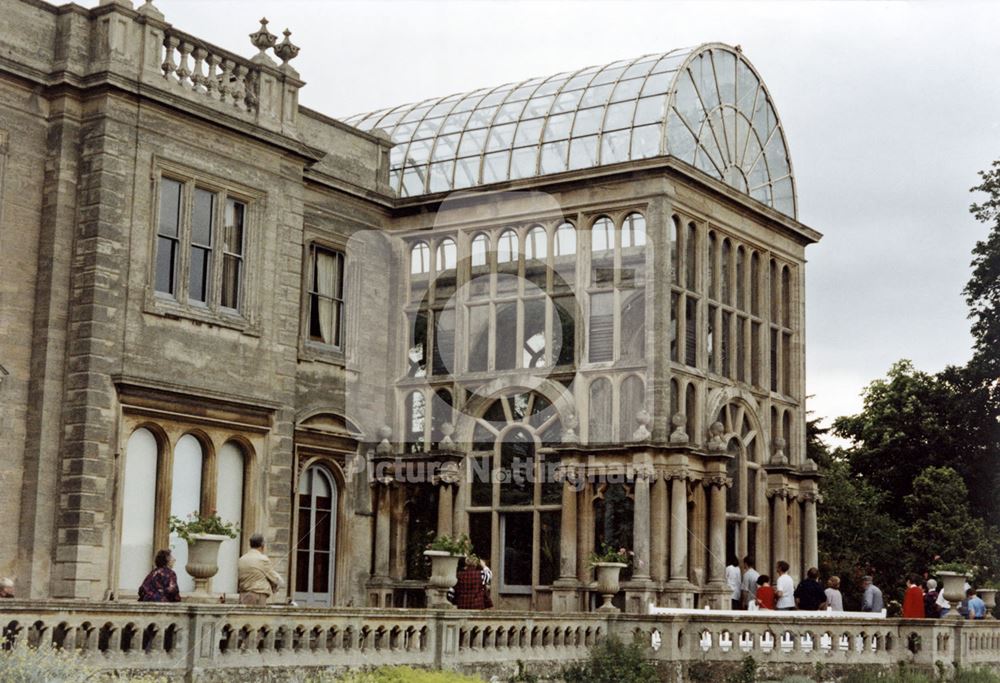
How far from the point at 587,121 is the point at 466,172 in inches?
112

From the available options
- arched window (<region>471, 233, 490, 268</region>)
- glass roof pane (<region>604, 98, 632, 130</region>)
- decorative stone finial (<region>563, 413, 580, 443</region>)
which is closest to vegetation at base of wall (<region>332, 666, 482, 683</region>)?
decorative stone finial (<region>563, 413, 580, 443</region>)

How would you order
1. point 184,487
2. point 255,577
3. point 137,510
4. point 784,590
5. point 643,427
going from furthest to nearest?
point 643,427, point 784,590, point 184,487, point 137,510, point 255,577

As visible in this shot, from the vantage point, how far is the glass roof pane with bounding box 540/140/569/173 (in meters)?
30.1

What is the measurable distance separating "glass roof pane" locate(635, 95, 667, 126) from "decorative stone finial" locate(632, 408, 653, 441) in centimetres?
579

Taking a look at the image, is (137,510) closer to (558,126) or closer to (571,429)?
(571,429)

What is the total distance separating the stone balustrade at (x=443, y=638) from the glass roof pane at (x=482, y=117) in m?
12.2

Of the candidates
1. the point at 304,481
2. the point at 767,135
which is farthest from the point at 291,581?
the point at 767,135

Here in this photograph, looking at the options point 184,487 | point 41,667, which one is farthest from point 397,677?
point 184,487

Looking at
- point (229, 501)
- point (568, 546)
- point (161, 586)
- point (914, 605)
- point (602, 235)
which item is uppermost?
point (602, 235)

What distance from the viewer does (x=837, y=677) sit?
24969 mm

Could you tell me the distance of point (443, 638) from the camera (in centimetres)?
2025

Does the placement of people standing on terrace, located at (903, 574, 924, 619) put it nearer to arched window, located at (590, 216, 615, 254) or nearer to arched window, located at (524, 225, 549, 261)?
arched window, located at (590, 216, 615, 254)

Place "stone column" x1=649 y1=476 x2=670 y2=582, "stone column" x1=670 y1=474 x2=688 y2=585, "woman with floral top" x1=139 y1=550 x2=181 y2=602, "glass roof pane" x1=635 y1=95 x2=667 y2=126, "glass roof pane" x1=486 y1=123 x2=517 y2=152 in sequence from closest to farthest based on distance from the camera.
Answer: "woman with floral top" x1=139 y1=550 x2=181 y2=602
"stone column" x1=649 y1=476 x2=670 y2=582
"stone column" x1=670 y1=474 x2=688 y2=585
"glass roof pane" x1=635 y1=95 x2=667 y2=126
"glass roof pane" x1=486 y1=123 x2=517 y2=152

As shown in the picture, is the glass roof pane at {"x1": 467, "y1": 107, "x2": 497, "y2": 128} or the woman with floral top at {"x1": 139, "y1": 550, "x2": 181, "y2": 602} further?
the glass roof pane at {"x1": 467, "y1": 107, "x2": 497, "y2": 128}
